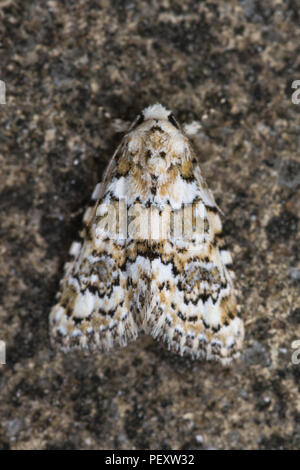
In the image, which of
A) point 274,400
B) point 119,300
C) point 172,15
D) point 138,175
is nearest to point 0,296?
point 119,300

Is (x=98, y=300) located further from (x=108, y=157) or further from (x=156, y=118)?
(x=156, y=118)

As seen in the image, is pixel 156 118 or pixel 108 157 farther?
pixel 108 157

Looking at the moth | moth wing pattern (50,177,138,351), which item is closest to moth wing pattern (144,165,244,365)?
the moth

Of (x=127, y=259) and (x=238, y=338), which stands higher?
(x=127, y=259)

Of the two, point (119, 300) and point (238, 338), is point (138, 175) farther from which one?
point (238, 338)

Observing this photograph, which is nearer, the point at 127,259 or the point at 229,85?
the point at 127,259

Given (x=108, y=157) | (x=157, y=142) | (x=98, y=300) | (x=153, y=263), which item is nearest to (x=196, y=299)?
(x=153, y=263)

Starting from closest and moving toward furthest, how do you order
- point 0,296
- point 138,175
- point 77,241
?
1. point 138,175
2. point 77,241
3. point 0,296
